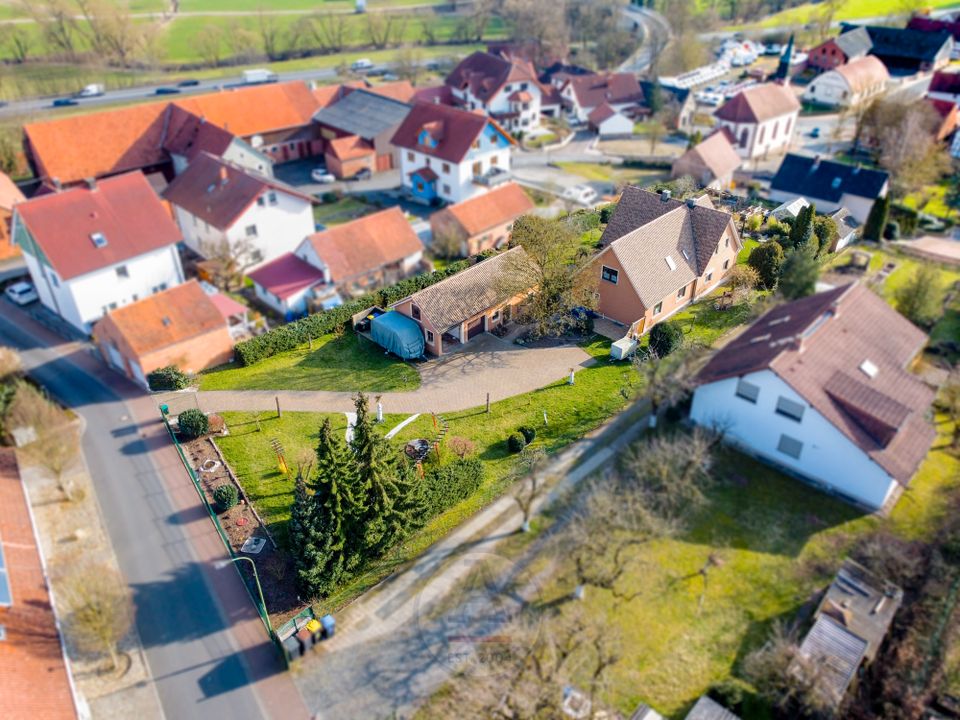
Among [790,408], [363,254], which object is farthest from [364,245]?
[790,408]

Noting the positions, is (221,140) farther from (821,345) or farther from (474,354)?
(821,345)

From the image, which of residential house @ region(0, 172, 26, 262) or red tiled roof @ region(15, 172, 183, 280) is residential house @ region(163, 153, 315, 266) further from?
residential house @ region(0, 172, 26, 262)

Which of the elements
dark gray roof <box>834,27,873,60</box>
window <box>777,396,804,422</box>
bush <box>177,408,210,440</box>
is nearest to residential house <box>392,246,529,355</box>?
bush <box>177,408,210,440</box>

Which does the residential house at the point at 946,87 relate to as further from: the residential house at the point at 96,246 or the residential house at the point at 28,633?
the residential house at the point at 28,633

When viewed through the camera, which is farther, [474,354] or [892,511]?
[474,354]

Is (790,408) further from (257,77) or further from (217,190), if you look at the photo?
(257,77)

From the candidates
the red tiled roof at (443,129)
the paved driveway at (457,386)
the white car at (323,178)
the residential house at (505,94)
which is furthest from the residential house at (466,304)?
the residential house at (505,94)

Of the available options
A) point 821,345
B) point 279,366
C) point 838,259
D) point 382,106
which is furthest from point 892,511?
point 382,106
